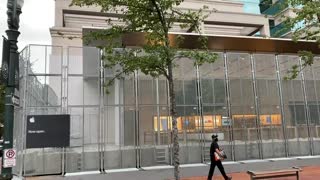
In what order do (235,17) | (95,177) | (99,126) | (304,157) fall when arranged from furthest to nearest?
1. (235,17)
2. (304,157)
3. (99,126)
4. (95,177)

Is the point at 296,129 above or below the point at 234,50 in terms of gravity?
below

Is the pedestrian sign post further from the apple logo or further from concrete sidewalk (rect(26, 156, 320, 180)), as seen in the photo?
the apple logo

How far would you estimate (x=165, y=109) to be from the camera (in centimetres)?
1620

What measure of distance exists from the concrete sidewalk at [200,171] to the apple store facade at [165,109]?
0.54 metres

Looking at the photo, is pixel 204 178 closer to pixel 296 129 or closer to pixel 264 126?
pixel 264 126

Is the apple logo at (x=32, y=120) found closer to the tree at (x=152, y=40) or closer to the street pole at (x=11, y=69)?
the tree at (x=152, y=40)

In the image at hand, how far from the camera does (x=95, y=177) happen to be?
46.2 feet

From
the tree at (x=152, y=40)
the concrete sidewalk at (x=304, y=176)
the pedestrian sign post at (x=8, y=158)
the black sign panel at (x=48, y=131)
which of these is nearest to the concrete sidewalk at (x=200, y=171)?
the concrete sidewalk at (x=304, y=176)

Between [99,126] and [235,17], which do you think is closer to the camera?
[99,126]

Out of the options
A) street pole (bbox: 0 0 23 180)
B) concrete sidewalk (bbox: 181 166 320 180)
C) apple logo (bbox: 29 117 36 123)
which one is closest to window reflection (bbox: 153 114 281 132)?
concrete sidewalk (bbox: 181 166 320 180)

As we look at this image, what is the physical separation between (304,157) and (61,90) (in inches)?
491

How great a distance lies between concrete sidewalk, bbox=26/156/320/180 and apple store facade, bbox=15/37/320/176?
54 cm

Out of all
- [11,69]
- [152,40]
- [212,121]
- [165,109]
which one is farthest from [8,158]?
[212,121]

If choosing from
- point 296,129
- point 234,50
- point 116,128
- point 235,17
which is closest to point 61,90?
point 116,128
